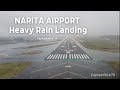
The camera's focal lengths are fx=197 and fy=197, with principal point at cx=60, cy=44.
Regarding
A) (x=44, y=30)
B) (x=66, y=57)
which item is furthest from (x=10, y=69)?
(x=66, y=57)

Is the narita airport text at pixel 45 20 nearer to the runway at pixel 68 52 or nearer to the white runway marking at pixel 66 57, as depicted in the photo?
the runway at pixel 68 52

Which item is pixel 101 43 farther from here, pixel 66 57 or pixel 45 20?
pixel 45 20

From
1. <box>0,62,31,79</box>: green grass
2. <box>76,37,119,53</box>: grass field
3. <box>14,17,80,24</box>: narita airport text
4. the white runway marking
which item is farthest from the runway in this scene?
<box>0,62,31,79</box>: green grass

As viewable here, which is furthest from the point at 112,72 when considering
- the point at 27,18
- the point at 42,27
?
the point at 27,18
